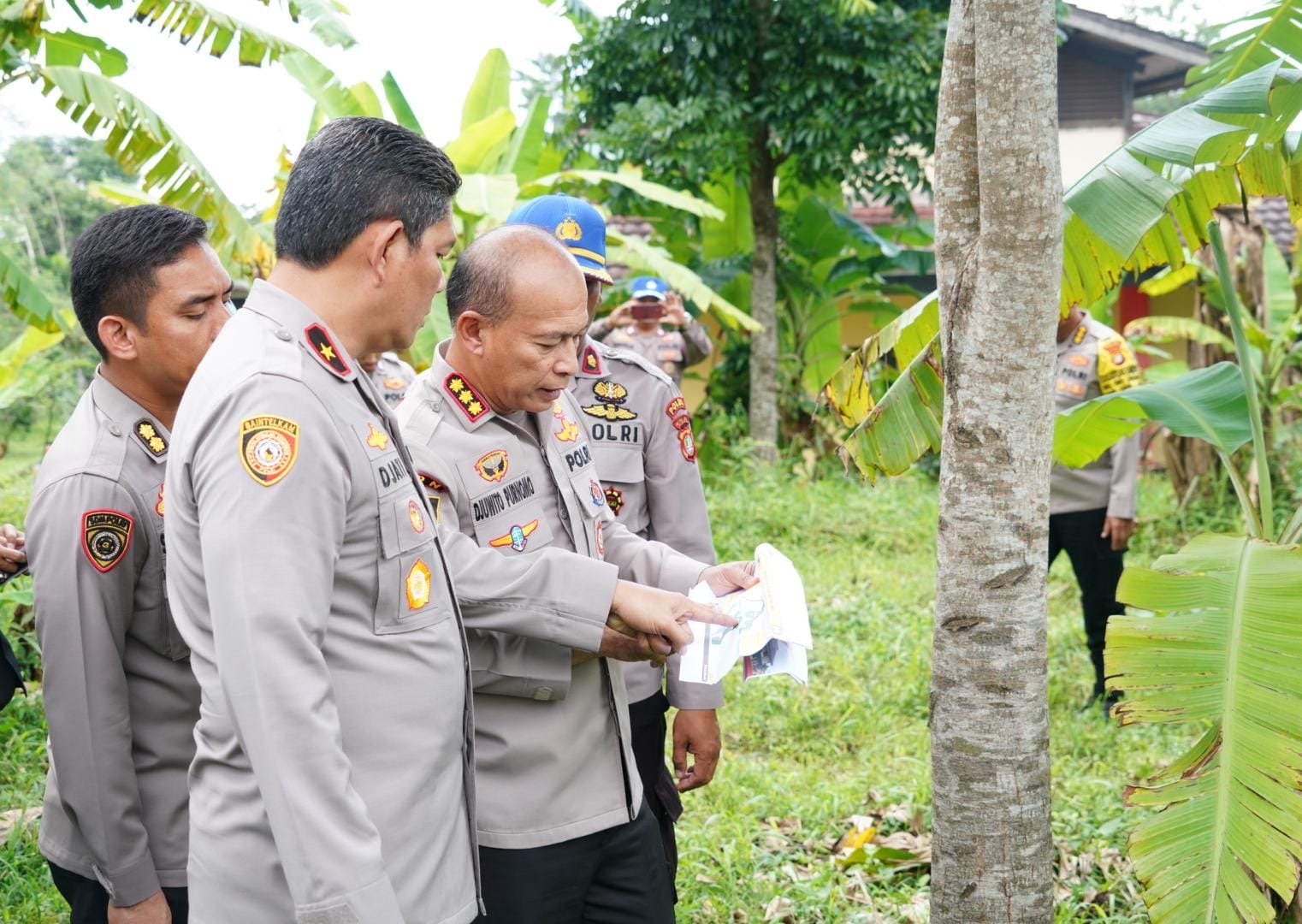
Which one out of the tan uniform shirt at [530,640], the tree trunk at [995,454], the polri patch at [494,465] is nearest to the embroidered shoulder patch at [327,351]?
the tan uniform shirt at [530,640]

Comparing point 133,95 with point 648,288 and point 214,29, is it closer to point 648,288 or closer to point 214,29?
point 214,29

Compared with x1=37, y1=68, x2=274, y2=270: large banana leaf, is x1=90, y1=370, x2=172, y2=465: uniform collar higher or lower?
lower

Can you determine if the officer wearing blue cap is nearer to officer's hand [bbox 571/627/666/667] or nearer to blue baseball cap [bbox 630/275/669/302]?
blue baseball cap [bbox 630/275/669/302]

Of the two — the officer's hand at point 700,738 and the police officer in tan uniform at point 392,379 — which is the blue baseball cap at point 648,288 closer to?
the police officer in tan uniform at point 392,379

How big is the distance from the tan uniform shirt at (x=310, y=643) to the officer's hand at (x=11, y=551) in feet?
2.81

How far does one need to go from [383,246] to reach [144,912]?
1209 millimetres

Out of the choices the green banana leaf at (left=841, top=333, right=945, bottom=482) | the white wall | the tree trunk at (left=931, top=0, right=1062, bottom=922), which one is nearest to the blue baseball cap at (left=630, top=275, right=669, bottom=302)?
the green banana leaf at (left=841, top=333, right=945, bottom=482)

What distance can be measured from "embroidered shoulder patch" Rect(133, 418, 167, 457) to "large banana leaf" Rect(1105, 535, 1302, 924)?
6.68ft

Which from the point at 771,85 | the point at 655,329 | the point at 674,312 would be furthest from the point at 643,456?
the point at 771,85

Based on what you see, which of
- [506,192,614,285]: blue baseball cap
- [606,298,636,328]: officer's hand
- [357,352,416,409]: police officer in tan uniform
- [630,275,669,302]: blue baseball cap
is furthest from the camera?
[630,275,669,302]: blue baseball cap

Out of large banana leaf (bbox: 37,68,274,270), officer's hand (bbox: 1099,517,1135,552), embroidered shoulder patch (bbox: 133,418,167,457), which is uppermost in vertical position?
large banana leaf (bbox: 37,68,274,270)

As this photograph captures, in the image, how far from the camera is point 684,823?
4.16 meters

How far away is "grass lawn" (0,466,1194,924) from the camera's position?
139 inches

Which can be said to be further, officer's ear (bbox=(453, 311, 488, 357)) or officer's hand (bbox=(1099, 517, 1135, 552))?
officer's hand (bbox=(1099, 517, 1135, 552))
